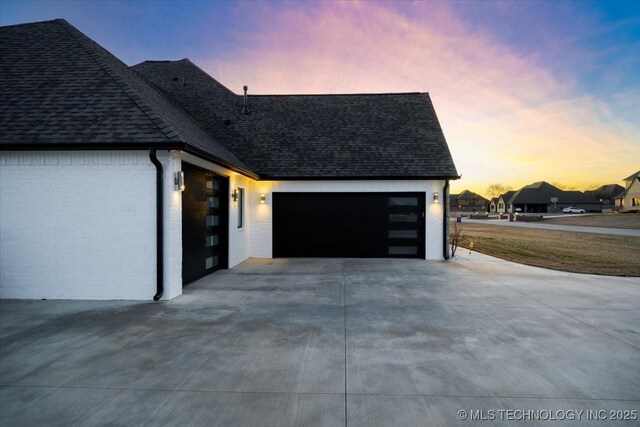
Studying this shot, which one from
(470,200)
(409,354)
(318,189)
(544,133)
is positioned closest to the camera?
(409,354)

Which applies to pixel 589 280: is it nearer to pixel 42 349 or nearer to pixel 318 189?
pixel 318 189

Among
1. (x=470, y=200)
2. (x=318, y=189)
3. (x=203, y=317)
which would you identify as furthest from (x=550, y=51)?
(x=470, y=200)

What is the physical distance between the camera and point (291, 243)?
472 inches

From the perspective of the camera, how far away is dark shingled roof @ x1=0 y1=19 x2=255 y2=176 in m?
6.07

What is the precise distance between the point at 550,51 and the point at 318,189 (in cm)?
1262

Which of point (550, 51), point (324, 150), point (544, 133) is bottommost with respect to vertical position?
point (324, 150)

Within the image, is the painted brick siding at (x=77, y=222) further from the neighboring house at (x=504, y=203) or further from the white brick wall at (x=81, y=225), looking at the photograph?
the neighboring house at (x=504, y=203)

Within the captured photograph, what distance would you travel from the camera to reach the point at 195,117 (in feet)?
42.9

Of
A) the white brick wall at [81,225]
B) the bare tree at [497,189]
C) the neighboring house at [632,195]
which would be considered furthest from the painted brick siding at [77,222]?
the bare tree at [497,189]

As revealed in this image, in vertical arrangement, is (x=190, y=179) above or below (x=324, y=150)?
below

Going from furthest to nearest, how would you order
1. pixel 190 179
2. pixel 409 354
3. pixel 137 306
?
pixel 190 179 < pixel 137 306 < pixel 409 354

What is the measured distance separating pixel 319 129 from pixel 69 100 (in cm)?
845

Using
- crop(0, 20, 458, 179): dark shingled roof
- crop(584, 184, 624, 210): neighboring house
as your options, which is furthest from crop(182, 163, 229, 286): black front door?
crop(584, 184, 624, 210): neighboring house

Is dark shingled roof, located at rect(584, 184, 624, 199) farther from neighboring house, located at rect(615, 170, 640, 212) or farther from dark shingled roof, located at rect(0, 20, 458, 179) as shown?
dark shingled roof, located at rect(0, 20, 458, 179)
